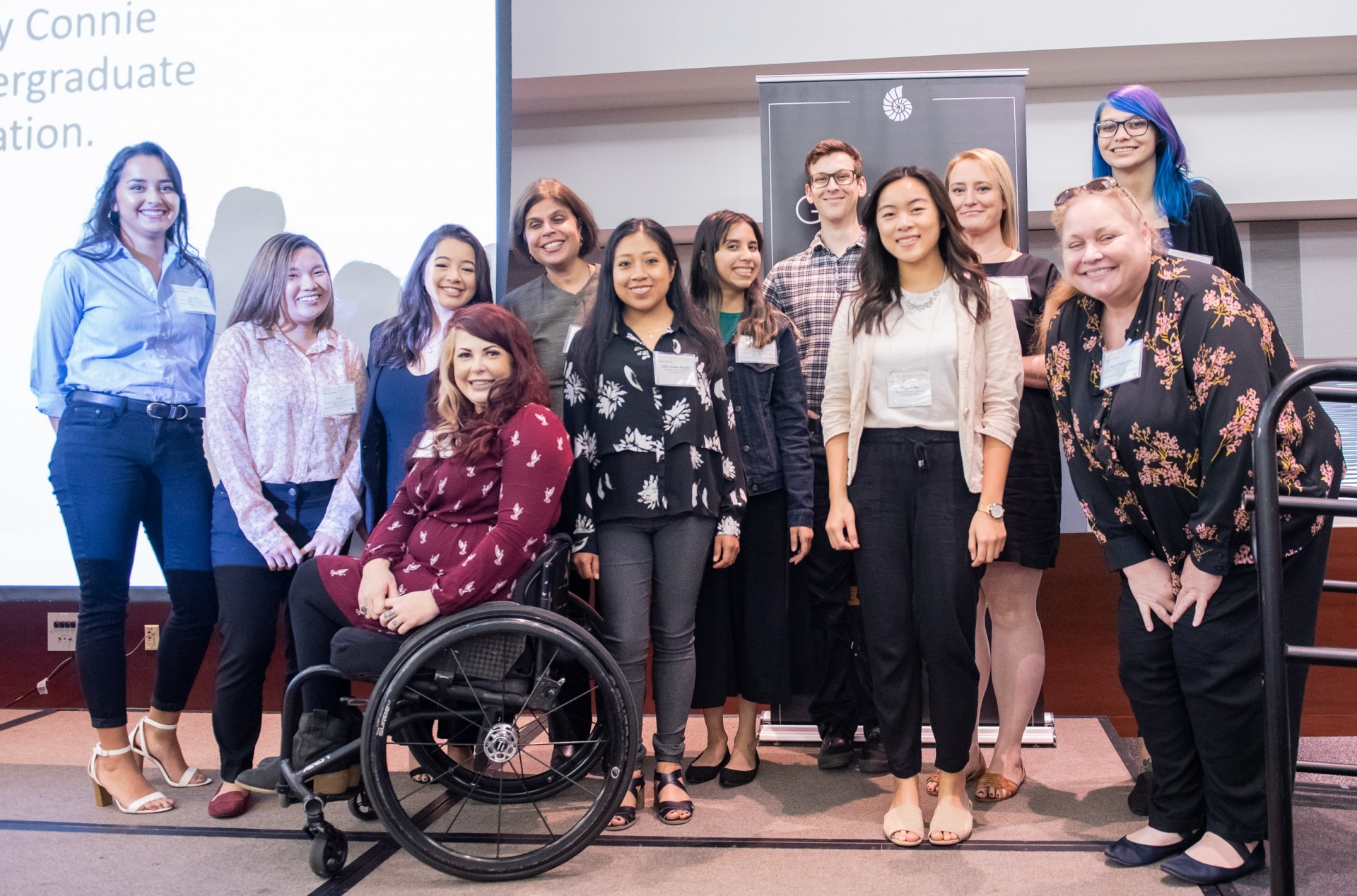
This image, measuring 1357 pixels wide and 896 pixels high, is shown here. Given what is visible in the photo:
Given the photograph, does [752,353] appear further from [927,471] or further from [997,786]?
[997,786]

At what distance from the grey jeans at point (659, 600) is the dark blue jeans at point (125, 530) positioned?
111 cm

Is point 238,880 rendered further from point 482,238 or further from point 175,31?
point 175,31

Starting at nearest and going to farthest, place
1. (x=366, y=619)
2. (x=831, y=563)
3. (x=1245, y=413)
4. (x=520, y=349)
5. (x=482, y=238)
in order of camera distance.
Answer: (x=1245, y=413)
(x=366, y=619)
(x=520, y=349)
(x=831, y=563)
(x=482, y=238)

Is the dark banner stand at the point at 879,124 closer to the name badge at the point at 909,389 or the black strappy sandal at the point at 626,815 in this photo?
the black strappy sandal at the point at 626,815

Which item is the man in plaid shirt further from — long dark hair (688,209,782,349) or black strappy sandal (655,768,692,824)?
black strappy sandal (655,768,692,824)

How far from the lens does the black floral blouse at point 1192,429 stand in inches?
68.4

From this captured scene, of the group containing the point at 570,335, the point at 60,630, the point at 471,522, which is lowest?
the point at 60,630

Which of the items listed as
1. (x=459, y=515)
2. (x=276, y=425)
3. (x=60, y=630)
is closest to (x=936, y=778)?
(x=459, y=515)

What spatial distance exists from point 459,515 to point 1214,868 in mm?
1644

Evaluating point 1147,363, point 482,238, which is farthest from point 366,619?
point 1147,363

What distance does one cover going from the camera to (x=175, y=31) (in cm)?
312

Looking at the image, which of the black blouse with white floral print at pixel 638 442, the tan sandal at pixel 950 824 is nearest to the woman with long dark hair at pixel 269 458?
the black blouse with white floral print at pixel 638 442

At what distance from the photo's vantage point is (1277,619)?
51.1 inches

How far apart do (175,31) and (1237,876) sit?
12.1 ft
